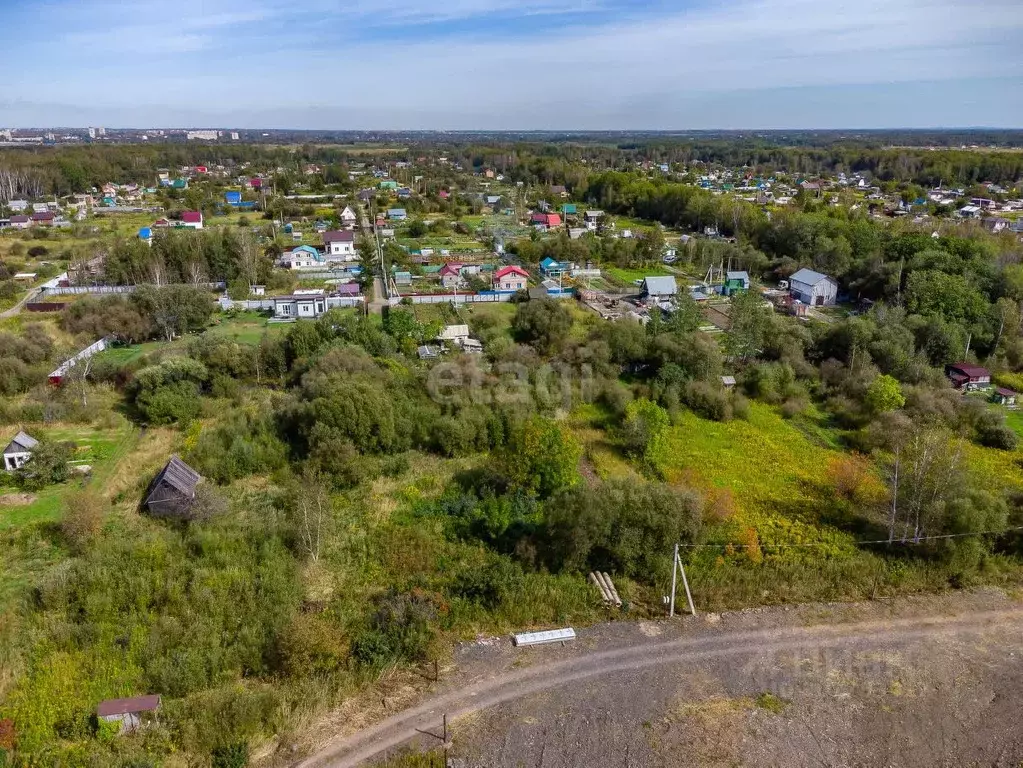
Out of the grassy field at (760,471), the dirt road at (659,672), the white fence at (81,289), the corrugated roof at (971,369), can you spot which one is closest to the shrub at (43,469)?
the dirt road at (659,672)

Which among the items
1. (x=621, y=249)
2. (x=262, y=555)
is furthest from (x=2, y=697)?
(x=621, y=249)

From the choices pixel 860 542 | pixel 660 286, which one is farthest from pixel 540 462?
pixel 660 286

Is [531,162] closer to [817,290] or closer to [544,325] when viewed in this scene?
[817,290]

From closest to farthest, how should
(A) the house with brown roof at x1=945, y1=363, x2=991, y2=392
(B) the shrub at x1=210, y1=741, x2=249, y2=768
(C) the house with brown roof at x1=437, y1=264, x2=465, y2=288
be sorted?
1. (B) the shrub at x1=210, y1=741, x2=249, y2=768
2. (A) the house with brown roof at x1=945, y1=363, x2=991, y2=392
3. (C) the house with brown roof at x1=437, y1=264, x2=465, y2=288

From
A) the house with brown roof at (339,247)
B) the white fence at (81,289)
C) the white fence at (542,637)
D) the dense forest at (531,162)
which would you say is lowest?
the white fence at (542,637)

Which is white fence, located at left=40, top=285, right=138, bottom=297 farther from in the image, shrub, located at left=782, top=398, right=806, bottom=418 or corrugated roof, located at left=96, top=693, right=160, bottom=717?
shrub, located at left=782, top=398, right=806, bottom=418

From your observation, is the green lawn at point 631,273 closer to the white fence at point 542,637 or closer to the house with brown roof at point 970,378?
the house with brown roof at point 970,378

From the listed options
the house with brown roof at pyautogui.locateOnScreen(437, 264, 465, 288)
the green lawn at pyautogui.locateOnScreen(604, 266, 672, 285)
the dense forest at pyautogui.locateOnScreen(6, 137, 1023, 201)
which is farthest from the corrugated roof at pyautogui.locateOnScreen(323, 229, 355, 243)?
the dense forest at pyautogui.locateOnScreen(6, 137, 1023, 201)
